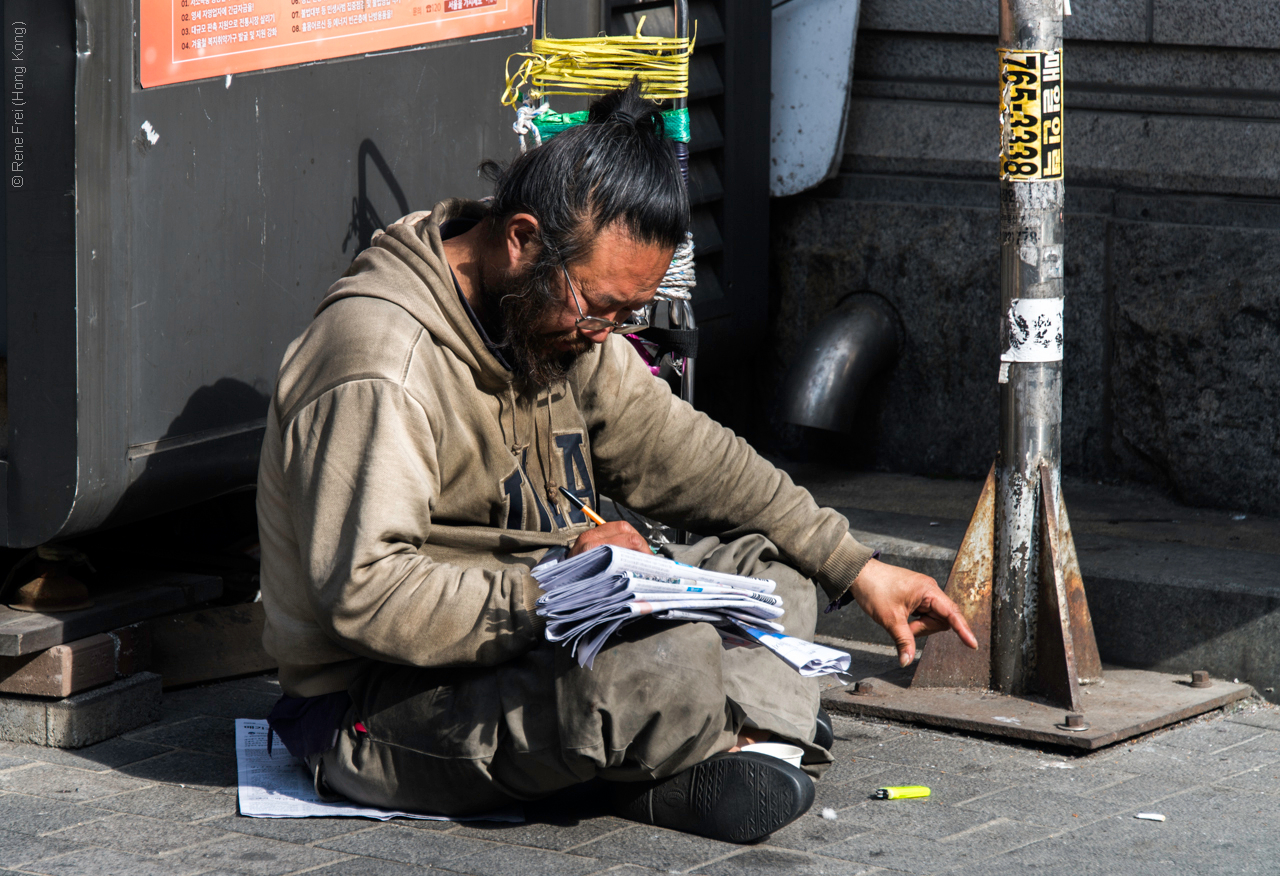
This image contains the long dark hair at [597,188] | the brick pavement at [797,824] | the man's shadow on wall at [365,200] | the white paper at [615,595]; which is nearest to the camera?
the white paper at [615,595]

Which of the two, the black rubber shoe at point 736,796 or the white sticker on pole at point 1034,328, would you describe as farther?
the white sticker on pole at point 1034,328

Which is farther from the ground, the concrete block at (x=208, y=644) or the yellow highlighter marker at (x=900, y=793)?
the concrete block at (x=208, y=644)

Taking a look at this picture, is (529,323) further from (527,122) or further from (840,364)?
(840,364)

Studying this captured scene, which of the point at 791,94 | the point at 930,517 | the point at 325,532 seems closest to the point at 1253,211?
the point at 930,517

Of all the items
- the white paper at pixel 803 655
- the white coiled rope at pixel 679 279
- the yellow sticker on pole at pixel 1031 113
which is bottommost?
the white paper at pixel 803 655

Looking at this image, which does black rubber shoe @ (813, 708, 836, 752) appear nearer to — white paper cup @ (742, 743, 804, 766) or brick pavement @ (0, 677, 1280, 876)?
brick pavement @ (0, 677, 1280, 876)

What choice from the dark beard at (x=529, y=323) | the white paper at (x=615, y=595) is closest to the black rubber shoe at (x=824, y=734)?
the white paper at (x=615, y=595)

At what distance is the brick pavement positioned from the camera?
8.96 ft

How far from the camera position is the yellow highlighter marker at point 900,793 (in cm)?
309

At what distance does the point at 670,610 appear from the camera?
2.66m

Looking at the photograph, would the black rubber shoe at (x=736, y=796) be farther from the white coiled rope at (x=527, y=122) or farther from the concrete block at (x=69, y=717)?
the white coiled rope at (x=527, y=122)

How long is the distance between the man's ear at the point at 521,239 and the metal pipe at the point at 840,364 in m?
2.38

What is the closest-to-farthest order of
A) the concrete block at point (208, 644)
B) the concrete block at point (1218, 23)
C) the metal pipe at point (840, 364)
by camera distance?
the concrete block at point (208, 644) → the concrete block at point (1218, 23) → the metal pipe at point (840, 364)

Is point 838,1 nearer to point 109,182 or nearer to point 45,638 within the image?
point 109,182
